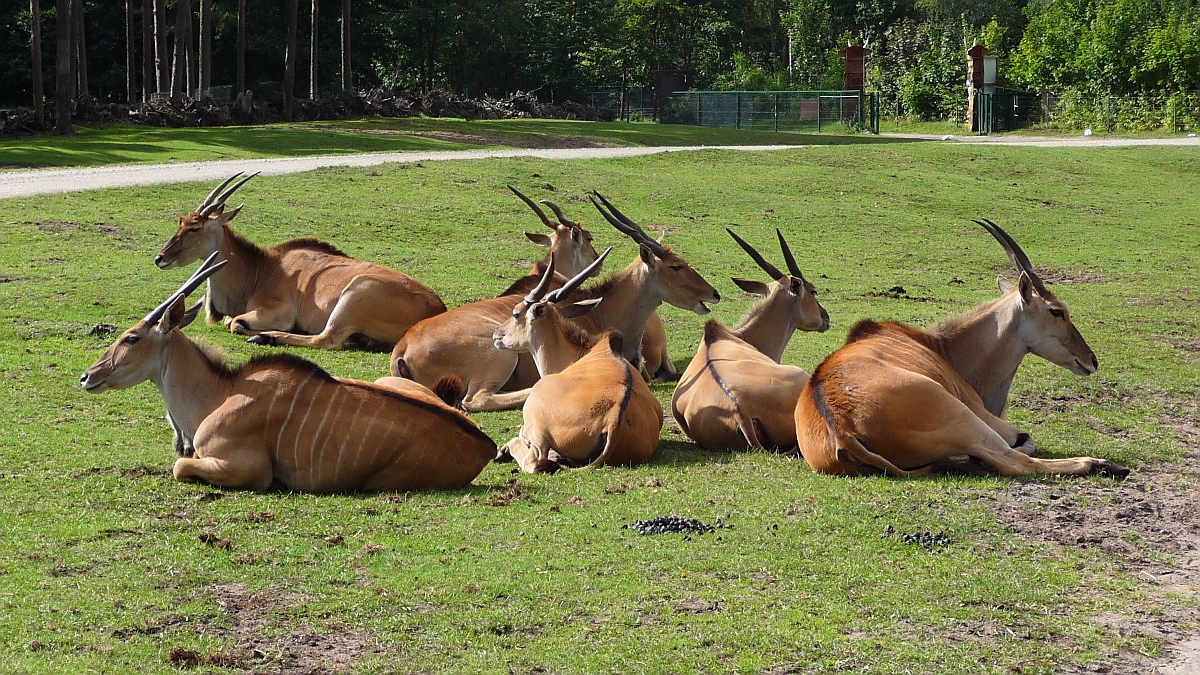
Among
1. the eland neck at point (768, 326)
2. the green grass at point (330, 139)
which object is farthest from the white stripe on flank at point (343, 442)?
the green grass at point (330, 139)

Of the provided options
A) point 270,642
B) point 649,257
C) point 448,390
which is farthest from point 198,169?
point 270,642

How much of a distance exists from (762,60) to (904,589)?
6309 centimetres

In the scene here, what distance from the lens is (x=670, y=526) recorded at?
19.4 ft

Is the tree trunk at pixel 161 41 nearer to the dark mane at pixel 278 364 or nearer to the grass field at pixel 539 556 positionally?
the grass field at pixel 539 556

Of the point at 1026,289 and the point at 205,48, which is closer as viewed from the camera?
the point at 1026,289

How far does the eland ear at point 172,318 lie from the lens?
22.5 feet

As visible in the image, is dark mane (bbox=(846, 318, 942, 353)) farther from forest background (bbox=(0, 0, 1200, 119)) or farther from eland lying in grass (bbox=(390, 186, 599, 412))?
forest background (bbox=(0, 0, 1200, 119))

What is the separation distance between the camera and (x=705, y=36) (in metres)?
60.6

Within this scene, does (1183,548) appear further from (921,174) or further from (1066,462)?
(921,174)

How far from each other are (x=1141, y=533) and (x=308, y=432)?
374 cm

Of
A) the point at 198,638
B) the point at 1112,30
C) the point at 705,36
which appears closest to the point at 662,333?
the point at 198,638

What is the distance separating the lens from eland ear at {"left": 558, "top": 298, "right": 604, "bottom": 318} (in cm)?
912

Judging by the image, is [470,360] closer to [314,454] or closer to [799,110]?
[314,454]

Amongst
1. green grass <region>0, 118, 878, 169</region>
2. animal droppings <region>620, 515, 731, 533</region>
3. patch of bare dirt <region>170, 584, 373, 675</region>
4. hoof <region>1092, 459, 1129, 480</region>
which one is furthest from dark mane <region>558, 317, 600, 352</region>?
green grass <region>0, 118, 878, 169</region>
